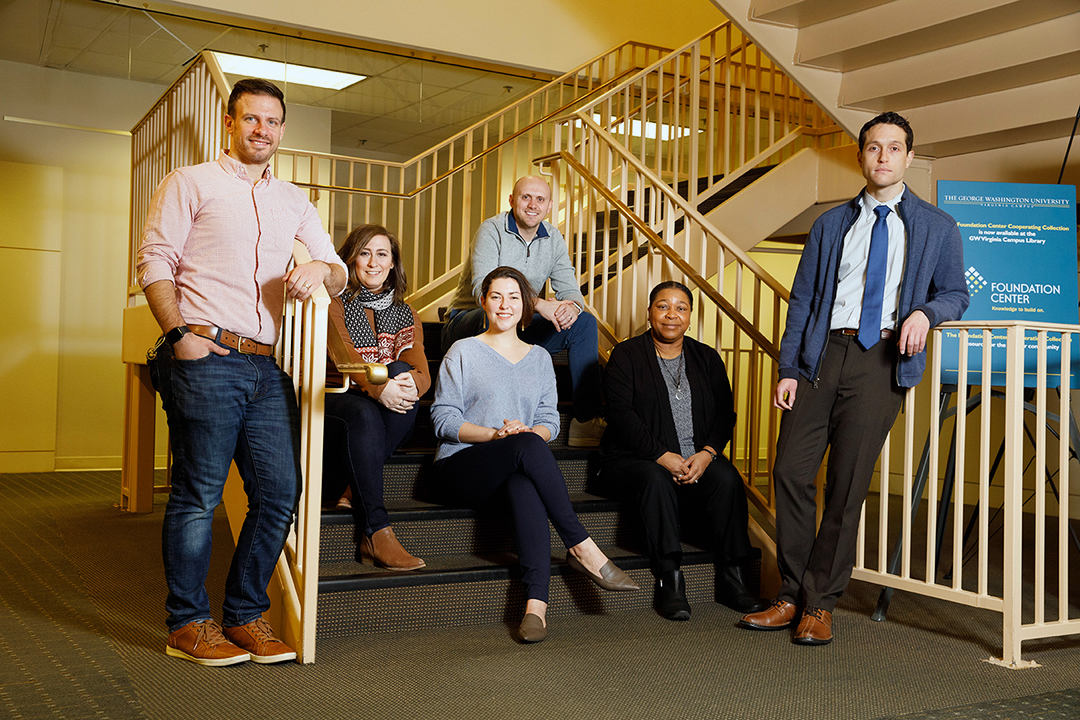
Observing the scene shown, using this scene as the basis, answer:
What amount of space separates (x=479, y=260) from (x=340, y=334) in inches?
51.4

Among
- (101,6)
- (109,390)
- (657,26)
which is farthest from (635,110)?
(109,390)

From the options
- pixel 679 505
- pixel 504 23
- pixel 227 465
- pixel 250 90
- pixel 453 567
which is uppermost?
pixel 504 23

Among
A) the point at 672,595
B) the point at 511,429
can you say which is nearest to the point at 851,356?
the point at 672,595

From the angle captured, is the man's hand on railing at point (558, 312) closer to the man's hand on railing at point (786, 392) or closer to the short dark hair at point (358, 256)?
the short dark hair at point (358, 256)

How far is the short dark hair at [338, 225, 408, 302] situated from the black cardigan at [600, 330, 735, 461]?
0.80 meters

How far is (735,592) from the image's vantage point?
10.2ft

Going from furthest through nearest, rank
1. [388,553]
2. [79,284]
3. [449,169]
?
[79,284], [449,169], [388,553]

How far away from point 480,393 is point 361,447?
18.0 inches

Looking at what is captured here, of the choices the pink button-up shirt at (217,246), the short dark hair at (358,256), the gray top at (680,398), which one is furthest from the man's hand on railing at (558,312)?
the pink button-up shirt at (217,246)

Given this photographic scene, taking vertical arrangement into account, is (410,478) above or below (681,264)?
below

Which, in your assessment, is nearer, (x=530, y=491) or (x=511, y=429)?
(x=530, y=491)

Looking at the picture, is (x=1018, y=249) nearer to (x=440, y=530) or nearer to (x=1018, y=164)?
(x=1018, y=164)

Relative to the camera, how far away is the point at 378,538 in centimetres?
280

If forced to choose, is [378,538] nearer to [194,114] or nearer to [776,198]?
[194,114]
